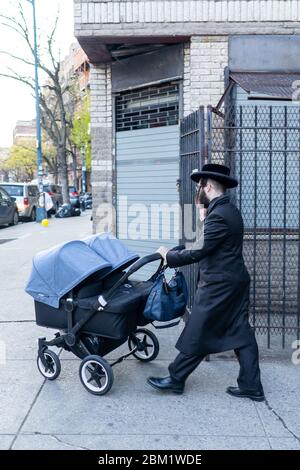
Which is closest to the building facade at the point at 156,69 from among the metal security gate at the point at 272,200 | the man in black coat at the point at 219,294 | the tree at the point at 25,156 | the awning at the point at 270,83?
the awning at the point at 270,83

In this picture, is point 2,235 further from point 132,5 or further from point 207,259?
point 207,259

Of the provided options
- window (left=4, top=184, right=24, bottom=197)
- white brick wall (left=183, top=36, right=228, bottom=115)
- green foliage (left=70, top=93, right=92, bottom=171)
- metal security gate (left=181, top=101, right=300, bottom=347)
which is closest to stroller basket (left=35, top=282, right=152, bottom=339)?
metal security gate (left=181, top=101, right=300, bottom=347)

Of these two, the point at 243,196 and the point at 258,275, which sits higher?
the point at 243,196

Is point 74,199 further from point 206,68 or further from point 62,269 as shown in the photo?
point 62,269

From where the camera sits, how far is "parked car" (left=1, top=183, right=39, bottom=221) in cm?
2161

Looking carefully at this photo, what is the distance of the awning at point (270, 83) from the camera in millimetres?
5285

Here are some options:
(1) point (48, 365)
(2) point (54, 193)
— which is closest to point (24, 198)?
(2) point (54, 193)

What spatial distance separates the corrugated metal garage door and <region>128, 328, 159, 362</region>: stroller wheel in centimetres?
287

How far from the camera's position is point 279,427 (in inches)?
A: 144

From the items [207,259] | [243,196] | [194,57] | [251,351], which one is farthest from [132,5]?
[251,351]

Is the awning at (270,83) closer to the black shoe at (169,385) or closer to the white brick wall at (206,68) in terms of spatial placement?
the white brick wall at (206,68)

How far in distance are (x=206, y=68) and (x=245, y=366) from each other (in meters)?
4.32
